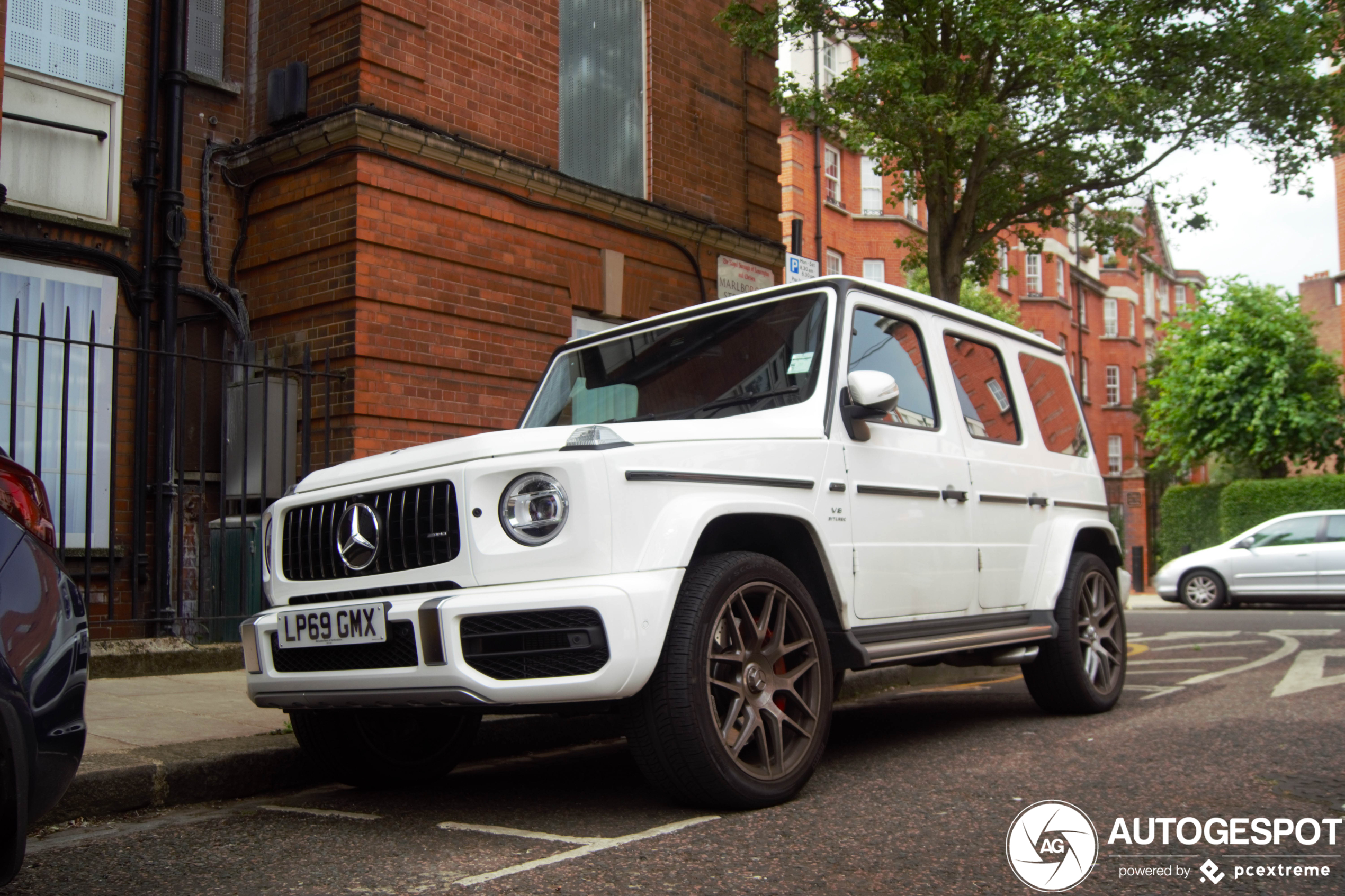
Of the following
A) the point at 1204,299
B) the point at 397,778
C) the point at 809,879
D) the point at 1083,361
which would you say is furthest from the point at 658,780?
the point at 1083,361

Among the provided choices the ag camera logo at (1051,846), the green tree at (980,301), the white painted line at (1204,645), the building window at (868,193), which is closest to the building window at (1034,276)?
the green tree at (980,301)

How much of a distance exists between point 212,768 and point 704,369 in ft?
8.14

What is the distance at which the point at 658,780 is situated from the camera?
3729 mm

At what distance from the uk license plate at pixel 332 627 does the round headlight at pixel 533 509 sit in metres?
0.52

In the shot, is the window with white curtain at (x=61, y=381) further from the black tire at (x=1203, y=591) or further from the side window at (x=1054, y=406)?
the black tire at (x=1203, y=591)

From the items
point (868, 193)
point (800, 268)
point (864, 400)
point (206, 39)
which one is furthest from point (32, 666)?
point (868, 193)

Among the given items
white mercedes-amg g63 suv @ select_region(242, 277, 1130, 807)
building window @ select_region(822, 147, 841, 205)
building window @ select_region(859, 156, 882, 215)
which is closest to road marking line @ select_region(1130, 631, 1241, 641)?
white mercedes-amg g63 suv @ select_region(242, 277, 1130, 807)

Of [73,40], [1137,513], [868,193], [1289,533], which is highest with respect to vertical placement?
[868,193]

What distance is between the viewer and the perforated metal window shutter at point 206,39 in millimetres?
9344

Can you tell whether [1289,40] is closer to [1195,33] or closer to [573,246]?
[1195,33]

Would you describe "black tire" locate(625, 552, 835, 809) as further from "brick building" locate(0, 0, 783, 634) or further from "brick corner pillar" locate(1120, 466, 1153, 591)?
"brick corner pillar" locate(1120, 466, 1153, 591)

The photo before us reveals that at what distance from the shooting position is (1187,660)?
9.49m

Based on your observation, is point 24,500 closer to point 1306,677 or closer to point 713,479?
point 713,479

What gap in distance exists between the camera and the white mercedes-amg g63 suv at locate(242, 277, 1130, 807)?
11.8 ft
